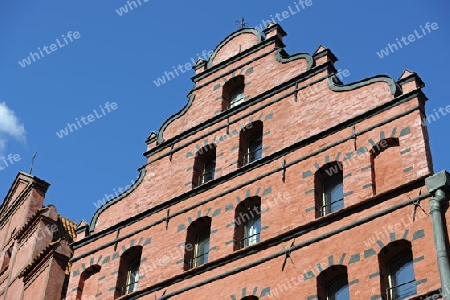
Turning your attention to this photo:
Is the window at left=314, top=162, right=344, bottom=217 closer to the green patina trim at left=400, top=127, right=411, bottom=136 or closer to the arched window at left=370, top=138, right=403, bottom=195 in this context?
the arched window at left=370, top=138, right=403, bottom=195

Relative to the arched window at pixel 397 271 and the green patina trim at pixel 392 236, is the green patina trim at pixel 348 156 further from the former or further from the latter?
the arched window at pixel 397 271

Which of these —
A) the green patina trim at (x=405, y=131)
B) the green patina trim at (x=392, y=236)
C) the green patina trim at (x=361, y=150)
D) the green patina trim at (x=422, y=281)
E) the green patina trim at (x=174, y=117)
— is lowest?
the green patina trim at (x=422, y=281)

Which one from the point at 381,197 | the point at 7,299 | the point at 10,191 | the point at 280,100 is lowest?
the point at 381,197

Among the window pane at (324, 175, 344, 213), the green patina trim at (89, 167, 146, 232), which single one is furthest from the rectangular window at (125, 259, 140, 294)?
the window pane at (324, 175, 344, 213)

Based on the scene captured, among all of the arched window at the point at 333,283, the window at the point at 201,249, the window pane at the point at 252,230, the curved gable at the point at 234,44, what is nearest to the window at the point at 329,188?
the window pane at the point at 252,230

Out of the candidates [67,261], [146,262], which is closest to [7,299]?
[67,261]

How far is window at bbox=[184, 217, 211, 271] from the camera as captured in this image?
24.2 metres

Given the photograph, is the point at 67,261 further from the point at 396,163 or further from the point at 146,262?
the point at 396,163

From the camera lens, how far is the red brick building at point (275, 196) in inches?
806

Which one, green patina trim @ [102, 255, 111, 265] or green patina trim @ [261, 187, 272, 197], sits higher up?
green patina trim @ [261, 187, 272, 197]

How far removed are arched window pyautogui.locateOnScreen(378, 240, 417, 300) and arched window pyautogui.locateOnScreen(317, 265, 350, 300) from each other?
3.05 feet

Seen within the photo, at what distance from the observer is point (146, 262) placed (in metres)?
24.9

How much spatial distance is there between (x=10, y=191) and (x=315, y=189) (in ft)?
50.5

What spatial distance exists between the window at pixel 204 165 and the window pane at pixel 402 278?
736 cm
